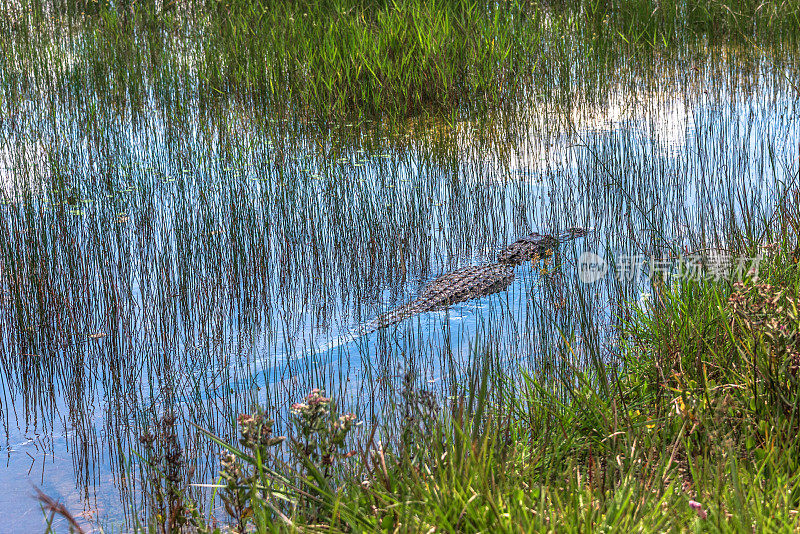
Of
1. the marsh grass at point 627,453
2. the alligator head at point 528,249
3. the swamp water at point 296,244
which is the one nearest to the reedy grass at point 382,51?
the swamp water at point 296,244

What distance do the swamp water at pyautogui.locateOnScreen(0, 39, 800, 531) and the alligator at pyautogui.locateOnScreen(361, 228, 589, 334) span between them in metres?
0.07

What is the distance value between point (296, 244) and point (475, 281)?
1.24 m

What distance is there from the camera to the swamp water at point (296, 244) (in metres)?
3.18

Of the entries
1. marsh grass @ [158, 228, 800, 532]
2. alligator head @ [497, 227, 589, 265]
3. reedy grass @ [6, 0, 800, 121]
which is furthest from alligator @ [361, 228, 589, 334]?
reedy grass @ [6, 0, 800, 121]

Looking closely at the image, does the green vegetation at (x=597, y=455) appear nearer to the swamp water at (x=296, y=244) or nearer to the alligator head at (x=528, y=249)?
the swamp water at (x=296, y=244)

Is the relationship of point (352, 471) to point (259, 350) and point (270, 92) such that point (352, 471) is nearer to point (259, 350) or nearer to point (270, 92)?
point (259, 350)

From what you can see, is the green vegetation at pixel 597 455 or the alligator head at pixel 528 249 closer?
the green vegetation at pixel 597 455

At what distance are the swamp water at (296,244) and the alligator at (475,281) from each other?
0.07m

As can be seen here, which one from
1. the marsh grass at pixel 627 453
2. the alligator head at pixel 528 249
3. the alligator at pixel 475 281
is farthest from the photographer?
the alligator head at pixel 528 249

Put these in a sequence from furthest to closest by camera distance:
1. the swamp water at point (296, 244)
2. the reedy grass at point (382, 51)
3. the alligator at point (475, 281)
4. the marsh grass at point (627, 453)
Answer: the reedy grass at point (382, 51) → the alligator at point (475, 281) → the swamp water at point (296, 244) → the marsh grass at point (627, 453)

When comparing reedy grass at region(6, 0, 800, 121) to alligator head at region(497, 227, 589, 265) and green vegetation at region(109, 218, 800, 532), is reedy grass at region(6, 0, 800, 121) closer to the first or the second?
alligator head at region(497, 227, 589, 265)

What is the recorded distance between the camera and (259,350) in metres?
3.68

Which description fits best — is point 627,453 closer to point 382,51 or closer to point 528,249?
point 528,249

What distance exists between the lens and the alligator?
12.8 ft
